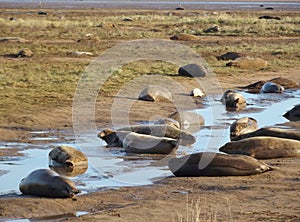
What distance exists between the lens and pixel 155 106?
1414 cm

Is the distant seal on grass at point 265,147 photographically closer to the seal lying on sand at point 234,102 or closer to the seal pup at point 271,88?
the seal lying on sand at point 234,102

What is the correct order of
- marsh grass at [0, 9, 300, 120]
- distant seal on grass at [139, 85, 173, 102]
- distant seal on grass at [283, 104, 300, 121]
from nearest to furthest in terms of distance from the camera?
distant seal on grass at [283, 104, 300, 121] → distant seal on grass at [139, 85, 173, 102] → marsh grass at [0, 9, 300, 120]

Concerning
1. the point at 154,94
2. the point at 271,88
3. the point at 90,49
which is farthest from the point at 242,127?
the point at 90,49

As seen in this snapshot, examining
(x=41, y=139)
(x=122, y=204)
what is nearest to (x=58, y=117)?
(x=41, y=139)

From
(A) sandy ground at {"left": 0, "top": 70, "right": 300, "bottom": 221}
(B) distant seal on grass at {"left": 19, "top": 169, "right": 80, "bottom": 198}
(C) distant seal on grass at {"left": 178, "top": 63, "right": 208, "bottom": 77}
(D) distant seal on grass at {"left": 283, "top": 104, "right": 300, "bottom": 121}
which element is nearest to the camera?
(A) sandy ground at {"left": 0, "top": 70, "right": 300, "bottom": 221}

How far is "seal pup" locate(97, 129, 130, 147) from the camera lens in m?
10.5

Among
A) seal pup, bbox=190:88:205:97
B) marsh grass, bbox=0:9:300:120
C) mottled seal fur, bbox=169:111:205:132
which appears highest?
mottled seal fur, bbox=169:111:205:132

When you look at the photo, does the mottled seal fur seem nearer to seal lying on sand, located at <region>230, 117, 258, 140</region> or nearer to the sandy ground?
seal lying on sand, located at <region>230, 117, 258, 140</region>

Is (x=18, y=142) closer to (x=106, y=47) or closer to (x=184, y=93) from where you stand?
(x=184, y=93)

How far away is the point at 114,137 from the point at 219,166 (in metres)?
2.41

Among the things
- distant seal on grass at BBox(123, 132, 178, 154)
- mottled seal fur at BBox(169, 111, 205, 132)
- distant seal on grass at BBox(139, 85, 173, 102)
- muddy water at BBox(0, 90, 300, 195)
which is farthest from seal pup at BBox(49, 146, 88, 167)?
distant seal on grass at BBox(139, 85, 173, 102)

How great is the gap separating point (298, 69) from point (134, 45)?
309 inches

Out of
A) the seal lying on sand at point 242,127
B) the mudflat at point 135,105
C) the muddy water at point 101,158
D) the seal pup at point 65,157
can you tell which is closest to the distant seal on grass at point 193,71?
the mudflat at point 135,105

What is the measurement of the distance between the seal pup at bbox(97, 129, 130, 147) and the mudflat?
123cm
